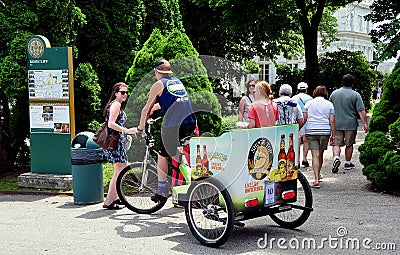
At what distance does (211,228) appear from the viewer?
7125mm

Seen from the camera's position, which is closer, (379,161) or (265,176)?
(265,176)

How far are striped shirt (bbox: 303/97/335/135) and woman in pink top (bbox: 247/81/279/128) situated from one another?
127 inches

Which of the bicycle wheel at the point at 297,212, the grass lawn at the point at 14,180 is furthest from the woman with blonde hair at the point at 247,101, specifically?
the bicycle wheel at the point at 297,212

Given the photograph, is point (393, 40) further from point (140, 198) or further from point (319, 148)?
point (140, 198)

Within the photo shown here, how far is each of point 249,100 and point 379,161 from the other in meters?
2.57

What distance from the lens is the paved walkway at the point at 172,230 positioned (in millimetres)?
6895

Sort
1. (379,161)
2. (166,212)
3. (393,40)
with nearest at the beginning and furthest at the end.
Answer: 1. (166,212)
2. (379,161)
3. (393,40)

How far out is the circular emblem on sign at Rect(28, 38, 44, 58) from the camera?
36.0 ft

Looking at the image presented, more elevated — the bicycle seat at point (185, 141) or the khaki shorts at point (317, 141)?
the bicycle seat at point (185, 141)

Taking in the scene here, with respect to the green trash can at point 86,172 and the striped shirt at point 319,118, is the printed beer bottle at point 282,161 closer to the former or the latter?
the green trash can at point 86,172

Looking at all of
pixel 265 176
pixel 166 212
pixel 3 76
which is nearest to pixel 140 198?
pixel 166 212

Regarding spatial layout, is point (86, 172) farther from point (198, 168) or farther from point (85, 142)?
point (198, 168)

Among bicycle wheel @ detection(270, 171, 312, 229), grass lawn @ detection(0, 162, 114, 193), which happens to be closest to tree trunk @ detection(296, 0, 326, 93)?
grass lawn @ detection(0, 162, 114, 193)

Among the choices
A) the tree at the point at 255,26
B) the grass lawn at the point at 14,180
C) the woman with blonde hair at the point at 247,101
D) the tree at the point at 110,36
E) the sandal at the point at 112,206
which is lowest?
the sandal at the point at 112,206
